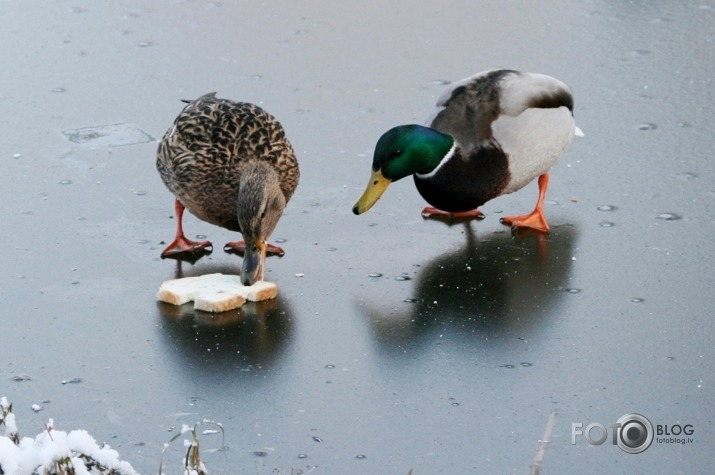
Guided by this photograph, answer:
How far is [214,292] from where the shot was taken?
526 centimetres

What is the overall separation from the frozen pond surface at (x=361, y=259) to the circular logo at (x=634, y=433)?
0.04m

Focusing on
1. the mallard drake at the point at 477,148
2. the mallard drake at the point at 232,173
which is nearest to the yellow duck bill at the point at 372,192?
the mallard drake at the point at 477,148

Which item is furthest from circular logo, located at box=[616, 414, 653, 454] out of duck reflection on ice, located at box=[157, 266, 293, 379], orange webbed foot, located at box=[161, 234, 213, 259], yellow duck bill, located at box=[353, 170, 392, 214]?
orange webbed foot, located at box=[161, 234, 213, 259]

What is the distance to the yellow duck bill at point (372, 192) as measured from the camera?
18.8ft

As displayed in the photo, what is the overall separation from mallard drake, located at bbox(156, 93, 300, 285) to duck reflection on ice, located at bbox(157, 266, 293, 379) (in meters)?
0.15

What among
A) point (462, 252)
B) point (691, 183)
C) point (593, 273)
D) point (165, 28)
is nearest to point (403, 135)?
point (462, 252)

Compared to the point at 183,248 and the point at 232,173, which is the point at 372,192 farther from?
the point at 183,248

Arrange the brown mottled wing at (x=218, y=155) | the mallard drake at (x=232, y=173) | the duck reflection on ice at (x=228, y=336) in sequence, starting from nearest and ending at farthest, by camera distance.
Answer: the duck reflection on ice at (x=228, y=336) → the mallard drake at (x=232, y=173) → the brown mottled wing at (x=218, y=155)

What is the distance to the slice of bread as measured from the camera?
17.1 ft

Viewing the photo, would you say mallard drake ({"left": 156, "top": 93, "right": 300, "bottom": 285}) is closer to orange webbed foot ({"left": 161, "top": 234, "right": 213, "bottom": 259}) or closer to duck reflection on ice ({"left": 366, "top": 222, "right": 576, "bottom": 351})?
orange webbed foot ({"left": 161, "top": 234, "right": 213, "bottom": 259})

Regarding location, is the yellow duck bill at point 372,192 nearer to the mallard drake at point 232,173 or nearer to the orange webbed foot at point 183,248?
the mallard drake at point 232,173

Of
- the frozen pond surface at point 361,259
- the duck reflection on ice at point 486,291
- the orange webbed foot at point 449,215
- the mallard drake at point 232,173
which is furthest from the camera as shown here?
the orange webbed foot at point 449,215

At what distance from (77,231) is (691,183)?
2771 millimetres

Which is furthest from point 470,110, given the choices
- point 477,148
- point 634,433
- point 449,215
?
point 634,433
